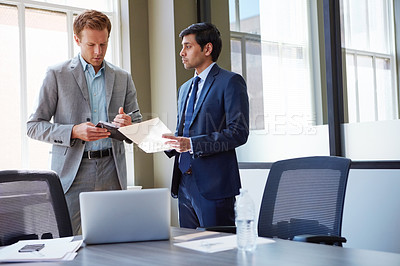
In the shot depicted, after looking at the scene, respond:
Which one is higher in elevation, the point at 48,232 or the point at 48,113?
the point at 48,113

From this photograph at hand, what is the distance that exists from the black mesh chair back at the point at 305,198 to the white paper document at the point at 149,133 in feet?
2.10

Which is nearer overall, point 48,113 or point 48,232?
point 48,232

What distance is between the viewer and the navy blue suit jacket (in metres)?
2.76

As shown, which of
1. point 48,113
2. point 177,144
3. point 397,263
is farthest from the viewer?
point 48,113

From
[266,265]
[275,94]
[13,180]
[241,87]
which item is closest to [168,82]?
[275,94]

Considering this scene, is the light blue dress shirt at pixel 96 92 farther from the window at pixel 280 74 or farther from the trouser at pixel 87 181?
the window at pixel 280 74

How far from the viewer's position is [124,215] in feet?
6.43

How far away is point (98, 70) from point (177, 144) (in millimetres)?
832

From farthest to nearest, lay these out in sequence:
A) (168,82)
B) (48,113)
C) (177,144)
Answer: (168,82), (48,113), (177,144)

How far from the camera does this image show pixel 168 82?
478cm

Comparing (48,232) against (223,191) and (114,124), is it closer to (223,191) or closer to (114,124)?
(114,124)

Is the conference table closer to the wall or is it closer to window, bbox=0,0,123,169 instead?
the wall

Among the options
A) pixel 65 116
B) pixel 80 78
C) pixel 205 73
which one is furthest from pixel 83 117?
pixel 205 73

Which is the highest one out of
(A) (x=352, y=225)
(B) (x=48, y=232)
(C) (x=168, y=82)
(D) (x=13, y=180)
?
(C) (x=168, y=82)
